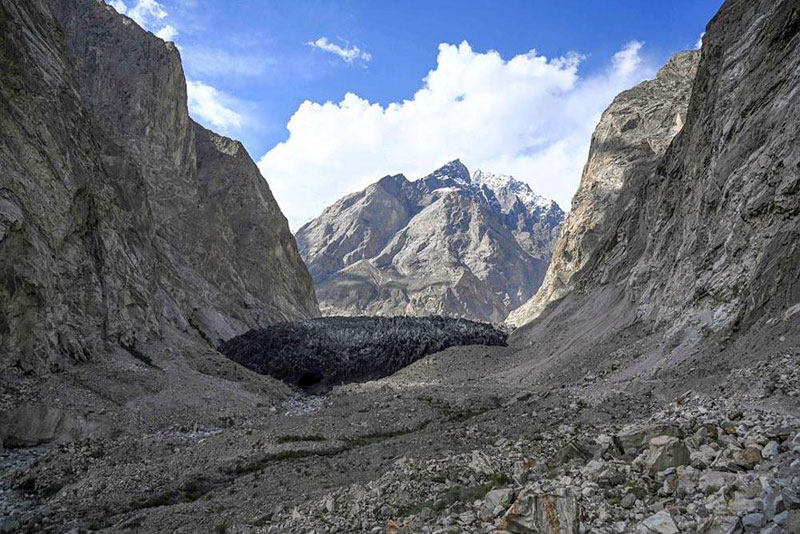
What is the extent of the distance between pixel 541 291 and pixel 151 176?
150 ft

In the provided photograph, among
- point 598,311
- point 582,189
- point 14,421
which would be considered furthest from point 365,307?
point 14,421

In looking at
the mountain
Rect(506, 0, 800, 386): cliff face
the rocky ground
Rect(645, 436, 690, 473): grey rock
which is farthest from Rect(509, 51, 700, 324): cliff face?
the mountain

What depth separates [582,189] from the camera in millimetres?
60531

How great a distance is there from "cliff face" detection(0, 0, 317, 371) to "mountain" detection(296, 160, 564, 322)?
72.3 m

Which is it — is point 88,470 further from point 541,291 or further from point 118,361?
point 541,291

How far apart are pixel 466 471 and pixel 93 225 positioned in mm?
20299

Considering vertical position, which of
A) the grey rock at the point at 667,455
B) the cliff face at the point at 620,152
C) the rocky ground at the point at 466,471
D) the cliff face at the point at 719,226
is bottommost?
the rocky ground at the point at 466,471

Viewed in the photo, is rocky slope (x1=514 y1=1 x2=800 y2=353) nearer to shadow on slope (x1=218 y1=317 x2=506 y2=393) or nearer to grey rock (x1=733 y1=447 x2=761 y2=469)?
grey rock (x1=733 y1=447 x2=761 y2=469)

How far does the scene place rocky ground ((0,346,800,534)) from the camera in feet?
20.5

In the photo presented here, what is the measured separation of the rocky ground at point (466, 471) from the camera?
6254 millimetres

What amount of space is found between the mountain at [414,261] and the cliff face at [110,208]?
72311 mm

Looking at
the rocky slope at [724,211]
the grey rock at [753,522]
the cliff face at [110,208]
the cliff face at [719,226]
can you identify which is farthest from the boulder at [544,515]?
the cliff face at [110,208]

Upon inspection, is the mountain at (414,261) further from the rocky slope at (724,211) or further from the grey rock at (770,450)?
the grey rock at (770,450)

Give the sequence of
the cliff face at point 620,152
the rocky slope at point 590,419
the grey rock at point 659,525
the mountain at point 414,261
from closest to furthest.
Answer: the grey rock at point 659,525 < the rocky slope at point 590,419 < the cliff face at point 620,152 < the mountain at point 414,261
